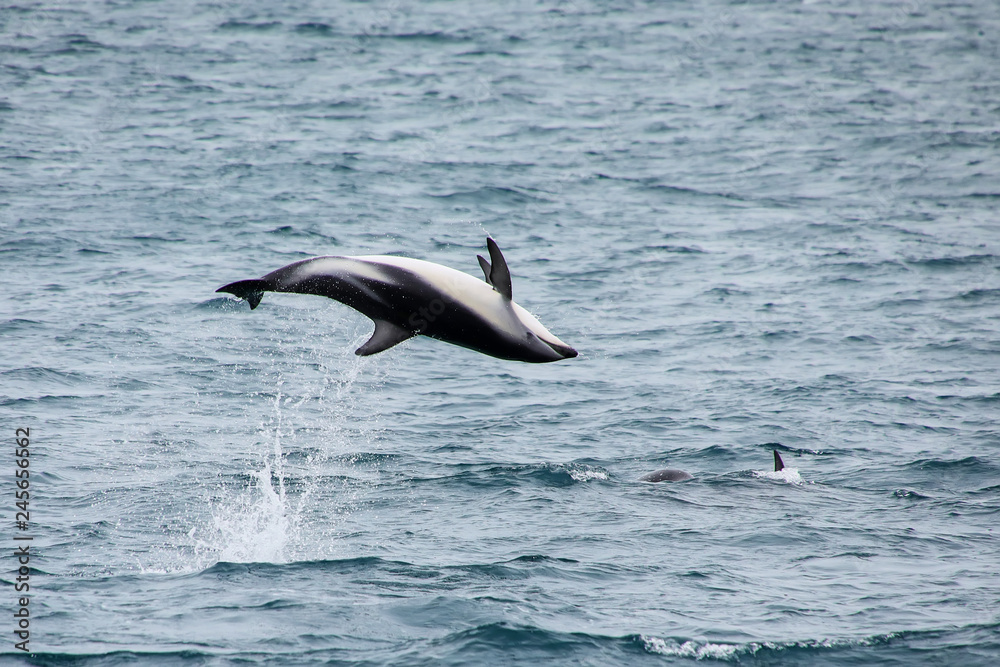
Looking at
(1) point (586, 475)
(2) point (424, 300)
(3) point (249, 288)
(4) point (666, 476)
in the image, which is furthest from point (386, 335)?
(4) point (666, 476)

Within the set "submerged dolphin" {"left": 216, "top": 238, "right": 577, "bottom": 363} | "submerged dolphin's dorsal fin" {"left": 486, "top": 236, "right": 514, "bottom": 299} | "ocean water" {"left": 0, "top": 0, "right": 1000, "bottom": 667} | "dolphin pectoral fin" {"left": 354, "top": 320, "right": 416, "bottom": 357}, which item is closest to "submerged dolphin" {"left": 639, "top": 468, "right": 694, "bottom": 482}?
"ocean water" {"left": 0, "top": 0, "right": 1000, "bottom": 667}

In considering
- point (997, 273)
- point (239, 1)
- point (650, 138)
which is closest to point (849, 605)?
point (997, 273)

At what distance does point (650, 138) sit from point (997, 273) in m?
19.9

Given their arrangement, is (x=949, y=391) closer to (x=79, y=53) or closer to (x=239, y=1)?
(x=79, y=53)

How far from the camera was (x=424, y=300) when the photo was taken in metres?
10.5

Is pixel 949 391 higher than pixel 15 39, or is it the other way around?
pixel 15 39

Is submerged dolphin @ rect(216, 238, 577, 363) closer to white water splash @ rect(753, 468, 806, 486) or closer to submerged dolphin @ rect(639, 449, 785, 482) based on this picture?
submerged dolphin @ rect(639, 449, 785, 482)

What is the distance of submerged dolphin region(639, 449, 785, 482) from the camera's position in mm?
18047

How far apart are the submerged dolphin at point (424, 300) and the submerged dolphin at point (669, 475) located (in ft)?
25.8

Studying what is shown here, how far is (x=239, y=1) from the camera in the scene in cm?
7700

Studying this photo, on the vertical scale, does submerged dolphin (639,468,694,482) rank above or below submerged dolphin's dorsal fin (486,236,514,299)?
below

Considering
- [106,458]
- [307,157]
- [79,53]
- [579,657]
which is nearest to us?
[579,657]

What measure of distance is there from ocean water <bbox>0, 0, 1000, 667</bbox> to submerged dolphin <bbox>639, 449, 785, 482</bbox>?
10.1 inches

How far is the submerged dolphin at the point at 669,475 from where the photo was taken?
18047mm
